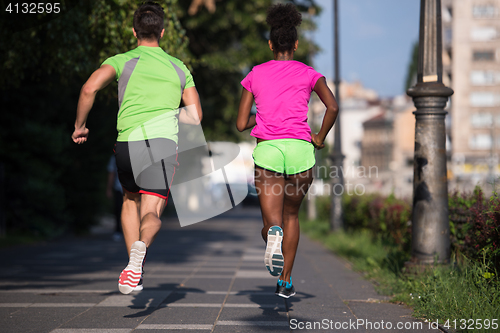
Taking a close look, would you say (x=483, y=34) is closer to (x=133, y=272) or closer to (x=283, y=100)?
(x=283, y=100)

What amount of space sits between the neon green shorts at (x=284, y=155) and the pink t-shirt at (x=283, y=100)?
0.05 meters

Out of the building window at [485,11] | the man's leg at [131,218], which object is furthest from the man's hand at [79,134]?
the building window at [485,11]

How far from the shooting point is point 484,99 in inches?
2778

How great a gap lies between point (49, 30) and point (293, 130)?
3936 millimetres

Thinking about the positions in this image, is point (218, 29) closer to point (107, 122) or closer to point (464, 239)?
point (107, 122)

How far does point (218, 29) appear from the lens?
1822 centimetres

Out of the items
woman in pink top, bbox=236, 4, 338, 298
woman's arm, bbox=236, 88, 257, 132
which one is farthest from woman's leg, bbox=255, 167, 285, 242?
woman's arm, bbox=236, 88, 257, 132

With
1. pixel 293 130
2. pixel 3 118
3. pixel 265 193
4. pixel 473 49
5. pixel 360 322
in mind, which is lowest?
pixel 360 322

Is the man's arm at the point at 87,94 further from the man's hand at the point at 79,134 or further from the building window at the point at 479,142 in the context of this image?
the building window at the point at 479,142

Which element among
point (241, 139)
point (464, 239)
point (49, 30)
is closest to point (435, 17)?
point (464, 239)

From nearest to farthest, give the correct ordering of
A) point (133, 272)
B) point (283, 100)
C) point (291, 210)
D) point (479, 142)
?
point (133, 272), point (283, 100), point (291, 210), point (479, 142)

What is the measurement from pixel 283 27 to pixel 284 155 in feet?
3.26

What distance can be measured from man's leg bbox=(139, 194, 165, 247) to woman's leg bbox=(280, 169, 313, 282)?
0.96 m

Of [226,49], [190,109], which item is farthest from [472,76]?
[190,109]
